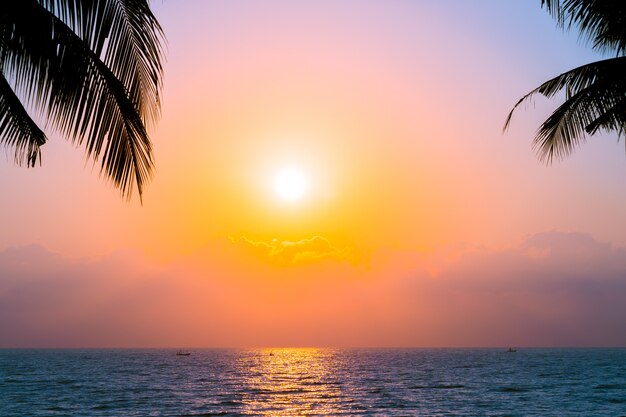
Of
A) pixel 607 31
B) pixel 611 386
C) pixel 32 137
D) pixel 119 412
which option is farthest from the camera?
pixel 611 386

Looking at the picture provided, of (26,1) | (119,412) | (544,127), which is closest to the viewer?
(26,1)

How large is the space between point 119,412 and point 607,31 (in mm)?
48453

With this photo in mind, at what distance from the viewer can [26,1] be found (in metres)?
8.84

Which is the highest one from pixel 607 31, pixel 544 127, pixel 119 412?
pixel 607 31

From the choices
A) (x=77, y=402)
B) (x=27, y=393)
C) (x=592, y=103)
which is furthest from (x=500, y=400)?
(x=592, y=103)

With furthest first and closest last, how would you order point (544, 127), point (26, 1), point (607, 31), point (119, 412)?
point (119, 412) < point (544, 127) < point (607, 31) < point (26, 1)

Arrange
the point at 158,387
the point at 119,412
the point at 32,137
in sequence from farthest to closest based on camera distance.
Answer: the point at 158,387 < the point at 119,412 < the point at 32,137

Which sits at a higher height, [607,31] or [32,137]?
[607,31]

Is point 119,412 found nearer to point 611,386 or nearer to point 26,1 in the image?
point 26,1

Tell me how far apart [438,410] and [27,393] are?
44.7 meters

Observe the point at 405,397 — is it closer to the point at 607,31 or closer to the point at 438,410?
the point at 438,410

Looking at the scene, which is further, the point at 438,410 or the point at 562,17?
the point at 438,410

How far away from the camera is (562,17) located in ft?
50.5

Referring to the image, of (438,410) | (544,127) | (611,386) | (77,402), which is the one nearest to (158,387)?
(77,402)
